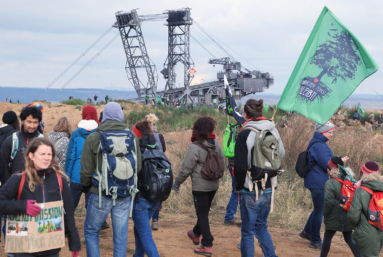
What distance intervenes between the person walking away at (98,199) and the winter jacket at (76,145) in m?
1.11

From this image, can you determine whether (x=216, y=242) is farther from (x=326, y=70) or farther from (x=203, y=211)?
(x=326, y=70)

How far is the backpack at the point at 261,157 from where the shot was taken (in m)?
3.88

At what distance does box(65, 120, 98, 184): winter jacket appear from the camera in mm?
4711

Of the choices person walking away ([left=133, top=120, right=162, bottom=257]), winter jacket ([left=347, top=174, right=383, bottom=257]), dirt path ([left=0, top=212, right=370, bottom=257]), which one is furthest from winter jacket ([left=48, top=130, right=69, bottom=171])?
winter jacket ([left=347, top=174, right=383, bottom=257])

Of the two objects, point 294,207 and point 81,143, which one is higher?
point 81,143

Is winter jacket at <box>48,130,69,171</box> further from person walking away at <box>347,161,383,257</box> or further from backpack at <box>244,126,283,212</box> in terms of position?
person walking away at <box>347,161,383,257</box>

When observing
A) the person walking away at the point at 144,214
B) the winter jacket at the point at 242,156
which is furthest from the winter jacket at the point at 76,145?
the winter jacket at the point at 242,156

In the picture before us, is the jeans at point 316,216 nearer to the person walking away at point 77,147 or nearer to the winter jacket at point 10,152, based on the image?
the person walking away at point 77,147

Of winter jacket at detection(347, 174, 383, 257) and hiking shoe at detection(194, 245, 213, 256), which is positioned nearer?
winter jacket at detection(347, 174, 383, 257)

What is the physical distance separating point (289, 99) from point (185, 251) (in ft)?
8.42

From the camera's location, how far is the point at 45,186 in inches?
Answer: 114

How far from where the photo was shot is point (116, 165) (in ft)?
11.5

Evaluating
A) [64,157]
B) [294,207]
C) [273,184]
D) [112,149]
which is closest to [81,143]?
[64,157]

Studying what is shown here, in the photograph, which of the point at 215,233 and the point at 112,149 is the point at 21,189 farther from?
the point at 215,233
